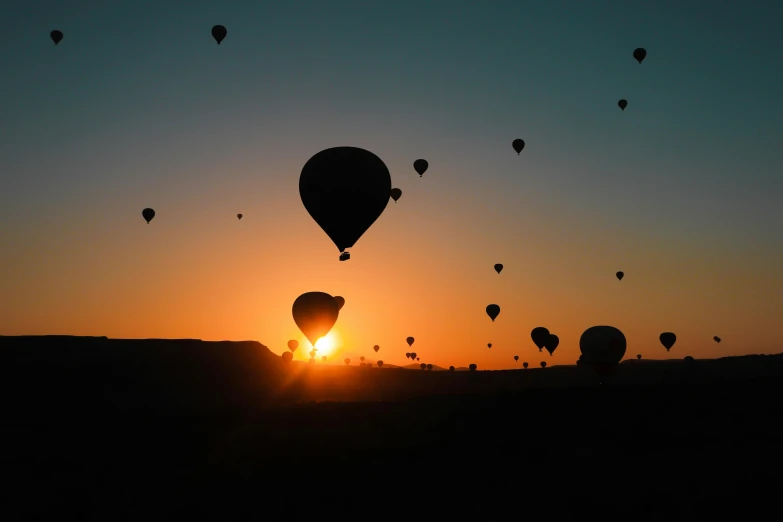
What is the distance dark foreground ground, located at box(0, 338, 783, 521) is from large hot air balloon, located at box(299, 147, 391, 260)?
23.7 feet

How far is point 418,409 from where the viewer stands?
2642cm

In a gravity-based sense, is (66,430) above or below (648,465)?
above

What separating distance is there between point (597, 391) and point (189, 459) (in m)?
14.3

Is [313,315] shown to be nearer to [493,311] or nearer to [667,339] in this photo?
[493,311]

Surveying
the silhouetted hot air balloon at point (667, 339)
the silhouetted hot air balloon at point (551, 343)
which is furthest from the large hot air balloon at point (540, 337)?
the silhouetted hot air balloon at point (667, 339)

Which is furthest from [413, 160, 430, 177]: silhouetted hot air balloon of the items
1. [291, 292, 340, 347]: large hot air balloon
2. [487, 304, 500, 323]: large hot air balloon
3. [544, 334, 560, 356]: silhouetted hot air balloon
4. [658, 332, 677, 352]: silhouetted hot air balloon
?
[658, 332, 677, 352]: silhouetted hot air balloon

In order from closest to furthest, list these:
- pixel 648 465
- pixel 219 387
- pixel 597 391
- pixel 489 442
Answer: pixel 648 465
pixel 489 442
pixel 597 391
pixel 219 387

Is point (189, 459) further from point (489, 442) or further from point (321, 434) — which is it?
point (489, 442)

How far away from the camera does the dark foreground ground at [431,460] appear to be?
702 inches

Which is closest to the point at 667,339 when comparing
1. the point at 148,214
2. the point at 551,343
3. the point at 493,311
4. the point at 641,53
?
the point at 551,343

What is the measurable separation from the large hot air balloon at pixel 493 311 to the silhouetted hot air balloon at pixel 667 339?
64.4ft

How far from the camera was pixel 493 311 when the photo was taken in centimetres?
6259

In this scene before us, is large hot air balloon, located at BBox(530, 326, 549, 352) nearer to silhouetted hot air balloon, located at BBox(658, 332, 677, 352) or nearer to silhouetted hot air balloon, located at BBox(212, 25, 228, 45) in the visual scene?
silhouetted hot air balloon, located at BBox(658, 332, 677, 352)

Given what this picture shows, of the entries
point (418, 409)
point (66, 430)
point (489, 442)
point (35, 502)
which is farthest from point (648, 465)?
point (66, 430)
